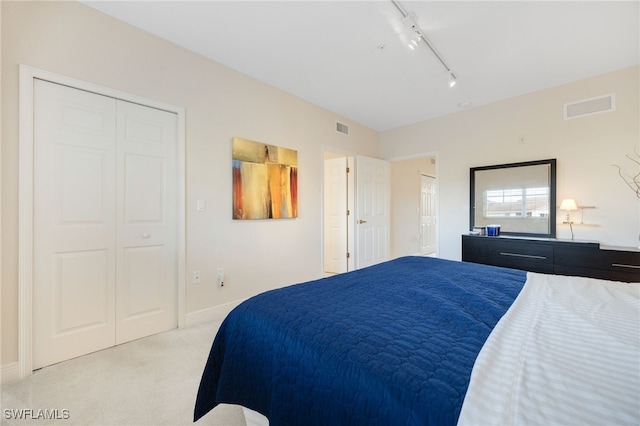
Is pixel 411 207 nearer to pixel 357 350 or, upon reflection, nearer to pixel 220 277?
pixel 220 277

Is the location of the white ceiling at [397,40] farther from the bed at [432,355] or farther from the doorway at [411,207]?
the doorway at [411,207]

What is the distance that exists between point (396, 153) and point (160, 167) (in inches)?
154

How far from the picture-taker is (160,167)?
2492 mm

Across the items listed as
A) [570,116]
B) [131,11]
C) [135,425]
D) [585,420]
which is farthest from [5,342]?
[570,116]

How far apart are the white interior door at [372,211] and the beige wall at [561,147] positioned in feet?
3.28

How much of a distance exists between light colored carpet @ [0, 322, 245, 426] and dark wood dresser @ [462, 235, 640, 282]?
3375 mm

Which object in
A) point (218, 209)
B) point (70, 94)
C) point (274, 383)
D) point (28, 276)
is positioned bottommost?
point (274, 383)

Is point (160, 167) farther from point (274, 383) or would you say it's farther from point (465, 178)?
point (465, 178)

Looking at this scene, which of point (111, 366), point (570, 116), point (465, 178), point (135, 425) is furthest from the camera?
point (465, 178)

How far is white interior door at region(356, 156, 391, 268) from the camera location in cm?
460

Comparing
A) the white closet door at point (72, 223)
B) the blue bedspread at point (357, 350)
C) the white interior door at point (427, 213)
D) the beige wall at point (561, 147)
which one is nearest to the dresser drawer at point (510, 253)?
the beige wall at point (561, 147)

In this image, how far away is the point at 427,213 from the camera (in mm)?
6574

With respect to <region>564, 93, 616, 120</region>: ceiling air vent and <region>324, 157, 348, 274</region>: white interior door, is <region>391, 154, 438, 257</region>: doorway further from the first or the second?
<region>564, 93, 616, 120</region>: ceiling air vent

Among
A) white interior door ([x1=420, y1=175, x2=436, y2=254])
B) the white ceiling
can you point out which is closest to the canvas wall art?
the white ceiling
